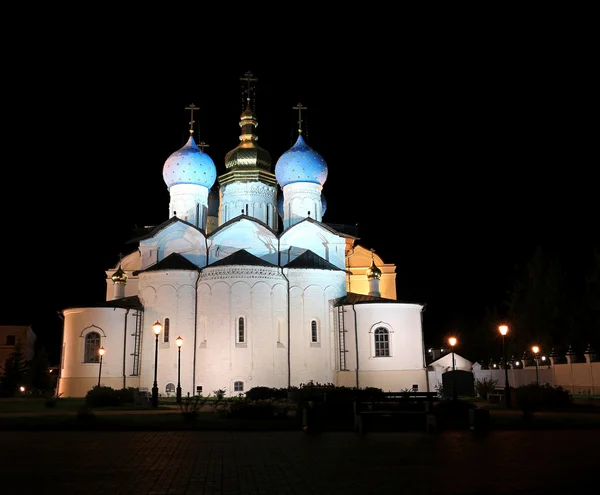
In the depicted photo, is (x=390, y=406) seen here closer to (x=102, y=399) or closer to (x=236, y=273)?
(x=102, y=399)

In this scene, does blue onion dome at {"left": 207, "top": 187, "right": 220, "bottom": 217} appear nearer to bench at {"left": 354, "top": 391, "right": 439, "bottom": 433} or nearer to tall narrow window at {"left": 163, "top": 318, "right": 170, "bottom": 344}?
tall narrow window at {"left": 163, "top": 318, "right": 170, "bottom": 344}

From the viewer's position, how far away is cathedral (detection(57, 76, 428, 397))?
35188 mm

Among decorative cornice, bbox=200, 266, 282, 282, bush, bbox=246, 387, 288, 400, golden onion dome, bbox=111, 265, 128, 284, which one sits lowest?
bush, bbox=246, 387, 288, 400

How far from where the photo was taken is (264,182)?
4441 centimetres

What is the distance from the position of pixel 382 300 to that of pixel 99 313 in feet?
51.8

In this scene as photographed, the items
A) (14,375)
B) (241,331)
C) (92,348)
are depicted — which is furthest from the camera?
(14,375)

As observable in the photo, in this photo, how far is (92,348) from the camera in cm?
3647

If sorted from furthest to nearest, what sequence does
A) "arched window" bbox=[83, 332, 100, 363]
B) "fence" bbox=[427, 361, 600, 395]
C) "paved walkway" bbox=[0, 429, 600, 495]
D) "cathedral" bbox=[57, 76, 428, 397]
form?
"arched window" bbox=[83, 332, 100, 363]
"cathedral" bbox=[57, 76, 428, 397]
"fence" bbox=[427, 361, 600, 395]
"paved walkway" bbox=[0, 429, 600, 495]

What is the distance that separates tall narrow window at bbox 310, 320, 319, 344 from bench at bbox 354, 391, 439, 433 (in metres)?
19.2

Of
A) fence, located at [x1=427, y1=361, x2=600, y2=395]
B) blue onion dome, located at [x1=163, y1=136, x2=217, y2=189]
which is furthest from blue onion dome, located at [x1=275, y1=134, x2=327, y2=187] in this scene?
fence, located at [x1=427, y1=361, x2=600, y2=395]

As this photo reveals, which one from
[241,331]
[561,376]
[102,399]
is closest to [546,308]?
[561,376]

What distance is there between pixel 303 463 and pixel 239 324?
83.0 feet

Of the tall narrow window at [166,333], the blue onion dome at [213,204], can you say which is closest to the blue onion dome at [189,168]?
the blue onion dome at [213,204]

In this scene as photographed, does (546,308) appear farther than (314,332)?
Yes
